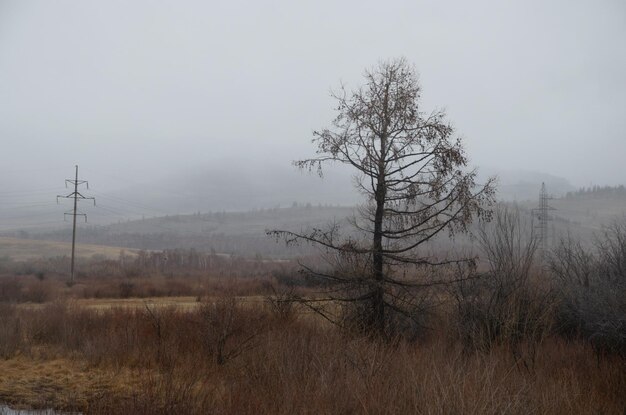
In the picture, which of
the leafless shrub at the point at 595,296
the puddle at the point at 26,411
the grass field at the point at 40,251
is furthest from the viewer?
the grass field at the point at 40,251

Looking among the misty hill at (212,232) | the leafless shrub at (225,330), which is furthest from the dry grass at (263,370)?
the misty hill at (212,232)

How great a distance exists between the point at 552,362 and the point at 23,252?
8846 cm

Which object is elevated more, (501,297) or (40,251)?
(501,297)

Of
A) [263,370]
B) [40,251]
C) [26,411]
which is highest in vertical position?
[263,370]

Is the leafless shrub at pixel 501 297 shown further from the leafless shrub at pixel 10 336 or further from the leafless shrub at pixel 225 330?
the leafless shrub at pixel 10 336

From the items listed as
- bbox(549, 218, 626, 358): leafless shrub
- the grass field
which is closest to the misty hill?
the grass field

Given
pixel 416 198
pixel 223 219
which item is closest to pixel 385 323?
pixel 416 198

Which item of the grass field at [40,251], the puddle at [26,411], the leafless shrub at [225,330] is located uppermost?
the leafless shrub at [225,330]

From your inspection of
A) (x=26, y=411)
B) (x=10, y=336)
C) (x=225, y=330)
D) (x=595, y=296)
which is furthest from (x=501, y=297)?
(x=10, y=336)

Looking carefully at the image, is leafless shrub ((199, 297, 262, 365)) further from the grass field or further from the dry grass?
the grass field

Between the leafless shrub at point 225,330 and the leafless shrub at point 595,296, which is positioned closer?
the leafless shrub at point 225,330

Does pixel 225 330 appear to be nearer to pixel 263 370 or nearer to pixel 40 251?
pixel 263 370

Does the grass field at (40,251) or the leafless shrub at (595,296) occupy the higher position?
the leafless shrub at (595,296)

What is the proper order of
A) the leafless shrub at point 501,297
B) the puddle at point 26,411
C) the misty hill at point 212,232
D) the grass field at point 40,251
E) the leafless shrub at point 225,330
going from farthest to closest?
1. the misty hill at point 212,232
2. the grass field at point 40,251
3. the leafless shrub at point 501,297
4. the leafless shrub at point 225,330
5. the puddle at point 26,411
